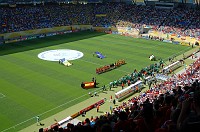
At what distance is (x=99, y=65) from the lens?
3881 centimetres

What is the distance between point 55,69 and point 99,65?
661 centimetres

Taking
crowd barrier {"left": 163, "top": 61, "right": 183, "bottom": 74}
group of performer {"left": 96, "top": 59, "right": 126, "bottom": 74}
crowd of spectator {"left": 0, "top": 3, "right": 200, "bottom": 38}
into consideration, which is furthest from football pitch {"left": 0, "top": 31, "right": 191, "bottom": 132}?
crowd of spectator {"left": 0, "top": 3, "right": 200, "bottom": 38}

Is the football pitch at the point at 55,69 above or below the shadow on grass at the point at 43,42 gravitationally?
below

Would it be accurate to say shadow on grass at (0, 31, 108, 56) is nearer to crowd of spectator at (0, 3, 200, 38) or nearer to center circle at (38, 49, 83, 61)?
center circle at (38, 49, 83, 61)

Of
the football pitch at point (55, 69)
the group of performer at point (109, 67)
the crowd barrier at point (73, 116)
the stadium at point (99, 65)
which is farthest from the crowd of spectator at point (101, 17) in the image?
the crowd barrier at point (73, 116)

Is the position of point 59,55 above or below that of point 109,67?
above

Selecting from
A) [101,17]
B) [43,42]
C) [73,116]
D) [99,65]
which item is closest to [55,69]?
[99,65]

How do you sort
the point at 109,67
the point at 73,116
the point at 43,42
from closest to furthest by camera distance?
the point at 73,116
the point at 109,67
the point at 43,42

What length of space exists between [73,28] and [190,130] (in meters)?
62.9

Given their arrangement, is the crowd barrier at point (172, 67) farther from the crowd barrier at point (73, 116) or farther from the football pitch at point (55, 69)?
the crowd barrier at point (73, 116)

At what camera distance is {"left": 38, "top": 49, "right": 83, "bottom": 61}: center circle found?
4212 centimetres

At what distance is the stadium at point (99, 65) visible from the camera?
28.0 ft

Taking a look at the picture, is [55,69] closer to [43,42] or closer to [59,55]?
[59,55]

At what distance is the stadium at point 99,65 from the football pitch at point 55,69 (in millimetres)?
102
